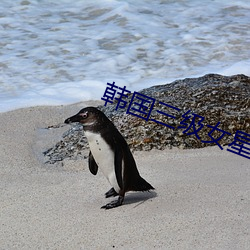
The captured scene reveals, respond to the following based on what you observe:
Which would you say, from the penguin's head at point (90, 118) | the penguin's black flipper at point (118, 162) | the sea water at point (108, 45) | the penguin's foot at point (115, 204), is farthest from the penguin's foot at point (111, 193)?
the sea water at point (108, 45)

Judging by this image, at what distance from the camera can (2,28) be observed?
966cm

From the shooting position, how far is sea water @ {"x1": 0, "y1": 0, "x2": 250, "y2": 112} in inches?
284

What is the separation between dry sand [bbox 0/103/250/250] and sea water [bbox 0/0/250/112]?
1.92m

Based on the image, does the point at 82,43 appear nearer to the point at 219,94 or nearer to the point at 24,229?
the point at 219,94

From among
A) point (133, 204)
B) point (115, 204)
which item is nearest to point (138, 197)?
point (133, 204)

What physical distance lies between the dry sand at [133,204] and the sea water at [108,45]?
1.92 meters

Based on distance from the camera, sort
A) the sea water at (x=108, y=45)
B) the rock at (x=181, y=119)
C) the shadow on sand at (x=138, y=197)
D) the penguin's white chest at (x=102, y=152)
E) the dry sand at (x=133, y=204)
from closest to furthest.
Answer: the dry sand at (x=133, y=204) < the penguin's white chest at (x=102, y=152) < the shadow on sand at (x=138, y=197) < the rock at (x=181, y=119) < the sea water at (x=108, y=45)

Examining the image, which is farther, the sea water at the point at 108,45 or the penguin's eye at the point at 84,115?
the sea water at the point at 108,45

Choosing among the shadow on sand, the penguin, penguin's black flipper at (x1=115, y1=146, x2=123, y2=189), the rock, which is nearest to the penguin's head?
the penguin

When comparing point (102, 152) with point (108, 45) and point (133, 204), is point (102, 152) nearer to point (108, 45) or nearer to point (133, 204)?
point (133, 204)

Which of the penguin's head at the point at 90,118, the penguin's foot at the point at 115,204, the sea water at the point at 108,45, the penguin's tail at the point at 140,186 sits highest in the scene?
the penguin's head at the point at 90,118

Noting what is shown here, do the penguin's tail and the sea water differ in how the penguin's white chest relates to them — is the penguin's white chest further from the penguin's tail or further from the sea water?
the sea water

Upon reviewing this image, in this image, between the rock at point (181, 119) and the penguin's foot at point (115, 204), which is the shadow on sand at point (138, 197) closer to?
the penguin's foot at point (115, 204)

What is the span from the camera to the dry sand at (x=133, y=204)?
3305 mm
